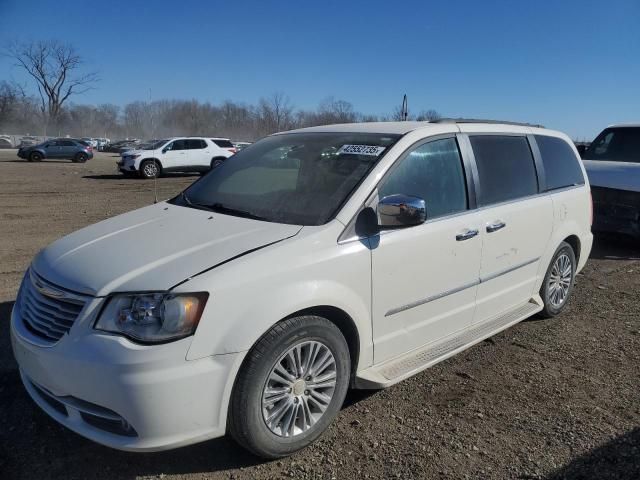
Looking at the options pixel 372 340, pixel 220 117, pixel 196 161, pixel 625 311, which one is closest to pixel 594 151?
pixel 625 311

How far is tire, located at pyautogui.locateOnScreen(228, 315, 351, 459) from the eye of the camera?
8.38 ft

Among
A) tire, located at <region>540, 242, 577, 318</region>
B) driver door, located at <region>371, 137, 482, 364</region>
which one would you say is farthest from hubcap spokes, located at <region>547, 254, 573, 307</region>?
driver door, located at <region>371, 137, 482, 364</region>

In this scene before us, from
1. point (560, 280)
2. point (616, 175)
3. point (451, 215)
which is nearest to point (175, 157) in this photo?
point (616, 175)

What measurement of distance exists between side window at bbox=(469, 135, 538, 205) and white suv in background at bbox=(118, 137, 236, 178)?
18885 millimetres

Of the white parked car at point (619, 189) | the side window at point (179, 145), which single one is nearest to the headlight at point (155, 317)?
the white parked car at point (619, 189)

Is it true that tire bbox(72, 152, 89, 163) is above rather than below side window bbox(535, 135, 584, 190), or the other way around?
below

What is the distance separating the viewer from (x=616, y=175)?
801cm

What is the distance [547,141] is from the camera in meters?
4.82

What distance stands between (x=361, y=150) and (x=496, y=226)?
1.20 meters

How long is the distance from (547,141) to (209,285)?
12.2ft

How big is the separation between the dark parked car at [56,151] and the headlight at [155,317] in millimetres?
38547

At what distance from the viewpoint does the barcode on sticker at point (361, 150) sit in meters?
3.37

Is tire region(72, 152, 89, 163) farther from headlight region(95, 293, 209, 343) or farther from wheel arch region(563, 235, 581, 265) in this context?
headlight region(95, 293, 209, 343)

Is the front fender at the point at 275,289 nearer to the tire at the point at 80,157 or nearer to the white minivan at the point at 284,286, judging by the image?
the white minivan at the point at 284,286
